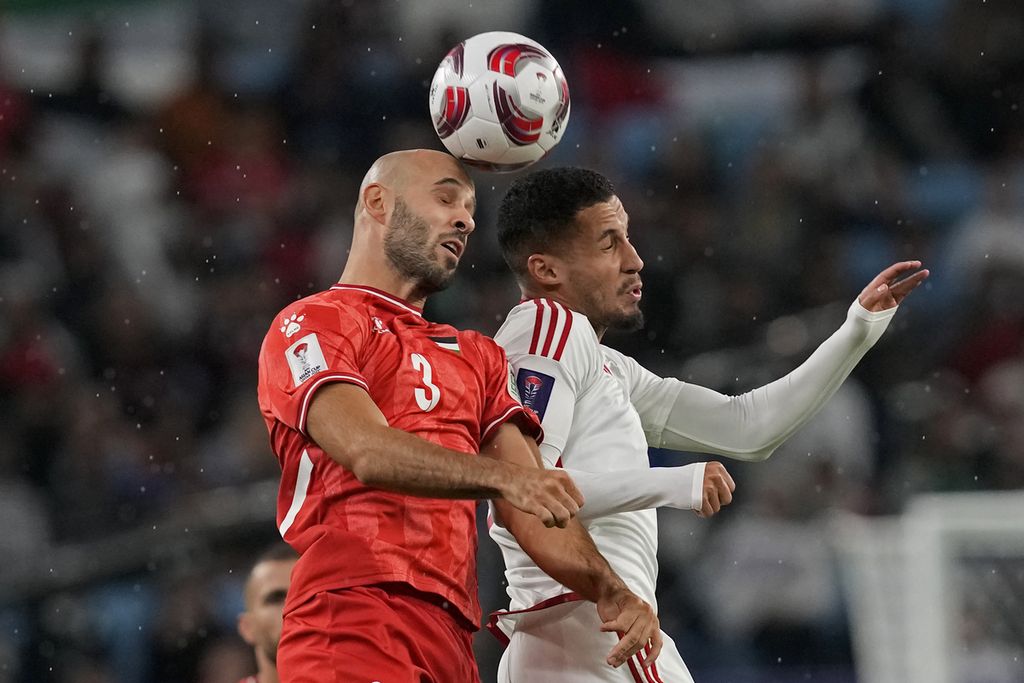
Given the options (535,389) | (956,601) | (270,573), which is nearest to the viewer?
(535,389)

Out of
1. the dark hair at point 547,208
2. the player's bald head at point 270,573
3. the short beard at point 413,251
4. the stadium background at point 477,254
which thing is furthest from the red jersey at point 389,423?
the stadium background at point 477,254

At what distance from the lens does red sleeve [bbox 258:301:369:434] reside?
3088mm

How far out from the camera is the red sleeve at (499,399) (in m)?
3.43

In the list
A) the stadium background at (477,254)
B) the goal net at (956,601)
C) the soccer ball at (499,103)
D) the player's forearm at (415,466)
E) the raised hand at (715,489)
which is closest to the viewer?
the player's forearm at (415,466)

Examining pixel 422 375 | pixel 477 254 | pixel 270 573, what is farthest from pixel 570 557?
pixel 477 254

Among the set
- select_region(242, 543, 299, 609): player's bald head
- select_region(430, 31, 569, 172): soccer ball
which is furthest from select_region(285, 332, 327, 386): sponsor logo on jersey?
select_region(242, 543, 299, 609): player's bald head

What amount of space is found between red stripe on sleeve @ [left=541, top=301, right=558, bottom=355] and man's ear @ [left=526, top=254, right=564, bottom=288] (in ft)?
0.45

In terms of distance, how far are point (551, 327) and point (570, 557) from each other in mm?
639

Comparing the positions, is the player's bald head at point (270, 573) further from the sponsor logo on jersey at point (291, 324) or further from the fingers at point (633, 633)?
the fingers at point (633, 633)

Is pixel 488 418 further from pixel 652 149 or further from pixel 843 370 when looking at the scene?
pixel 652 149

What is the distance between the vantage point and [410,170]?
11.9 ft

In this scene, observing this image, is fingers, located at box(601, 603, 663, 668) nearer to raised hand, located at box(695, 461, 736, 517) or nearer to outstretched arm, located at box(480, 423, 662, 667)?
outstretched arm, located at box(480, 423, 662, 667)

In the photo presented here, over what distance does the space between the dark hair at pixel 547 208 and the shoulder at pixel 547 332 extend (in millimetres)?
215

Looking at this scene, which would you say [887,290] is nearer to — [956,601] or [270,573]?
[956,601]
